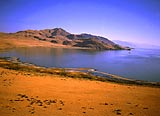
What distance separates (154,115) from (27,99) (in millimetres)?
9463

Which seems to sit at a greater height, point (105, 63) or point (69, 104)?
point (105, 63)

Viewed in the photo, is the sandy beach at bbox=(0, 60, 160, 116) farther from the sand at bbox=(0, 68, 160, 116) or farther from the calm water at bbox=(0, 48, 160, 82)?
the calm water at bbox=(0, 48, 160, 82)

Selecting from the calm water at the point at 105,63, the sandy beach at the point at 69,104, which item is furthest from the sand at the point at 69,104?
the calm water at the point at 105,63

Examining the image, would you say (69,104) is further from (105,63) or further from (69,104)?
(105,63)

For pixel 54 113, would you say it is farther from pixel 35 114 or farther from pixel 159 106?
pixel 159 106

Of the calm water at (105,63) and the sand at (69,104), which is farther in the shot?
the calm water at (105,63)

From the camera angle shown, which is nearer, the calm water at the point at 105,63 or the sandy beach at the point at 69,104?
the sandy beach at the point at 69,104

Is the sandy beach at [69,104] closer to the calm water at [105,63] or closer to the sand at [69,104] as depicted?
the sand at [69,104]

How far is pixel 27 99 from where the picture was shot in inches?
555

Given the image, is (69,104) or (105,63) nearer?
(69,104)

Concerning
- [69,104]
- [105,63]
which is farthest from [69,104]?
[105,63]

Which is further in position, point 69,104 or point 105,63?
point 105,63

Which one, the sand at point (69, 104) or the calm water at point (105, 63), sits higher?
the calm water at point (105, 63)

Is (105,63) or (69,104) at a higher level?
(105,63)
